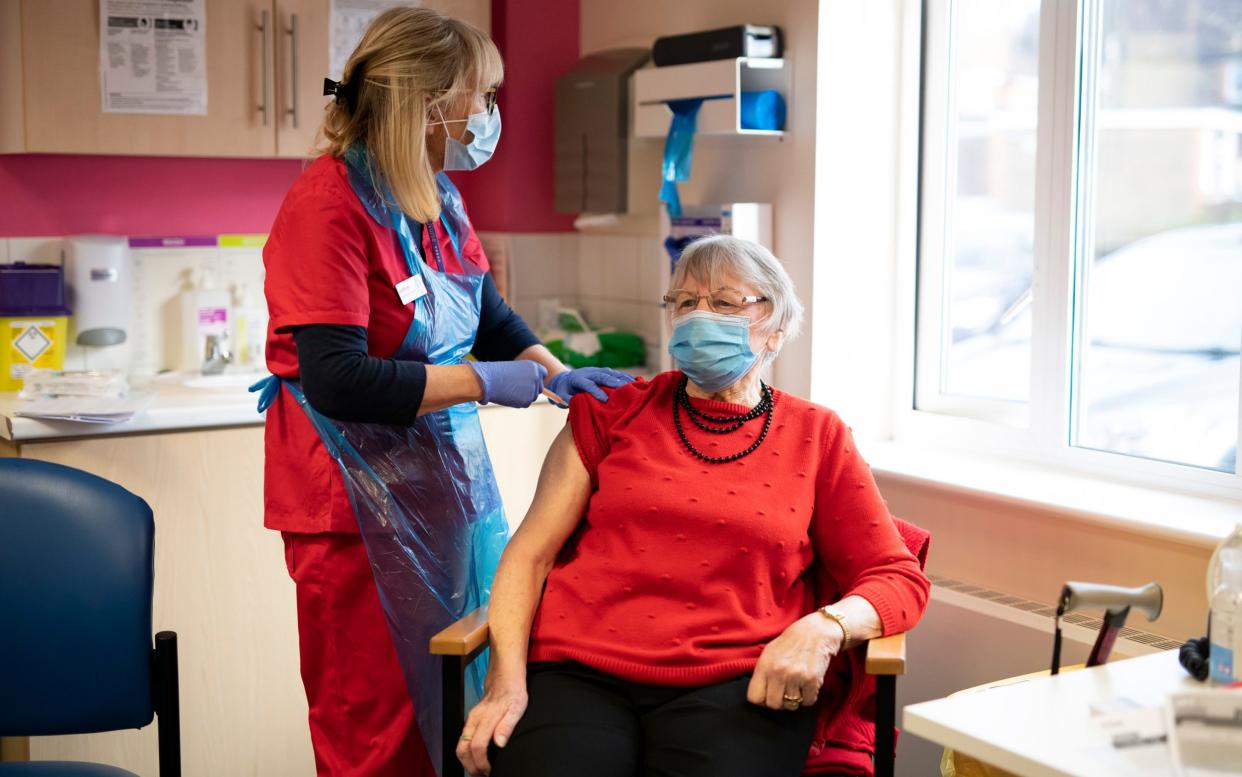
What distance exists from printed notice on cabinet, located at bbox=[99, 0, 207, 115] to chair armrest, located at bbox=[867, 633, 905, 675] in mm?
2239

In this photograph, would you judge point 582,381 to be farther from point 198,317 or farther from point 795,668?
point 198,317

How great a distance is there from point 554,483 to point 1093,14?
59.0 inches

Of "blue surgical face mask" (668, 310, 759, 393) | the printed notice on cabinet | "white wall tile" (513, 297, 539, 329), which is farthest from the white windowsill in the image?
the printed notice on cabinet

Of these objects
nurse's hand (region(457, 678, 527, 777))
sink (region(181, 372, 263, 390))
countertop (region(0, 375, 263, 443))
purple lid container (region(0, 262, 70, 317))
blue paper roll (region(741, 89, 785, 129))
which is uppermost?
blue paper roll (region(741, 89, 785, 129))

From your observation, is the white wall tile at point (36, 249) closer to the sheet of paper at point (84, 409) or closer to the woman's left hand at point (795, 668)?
the sheet of paper at point (84, 409)

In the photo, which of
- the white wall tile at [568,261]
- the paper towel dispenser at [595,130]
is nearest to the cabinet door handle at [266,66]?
the paper towel dispenser at [595,130]

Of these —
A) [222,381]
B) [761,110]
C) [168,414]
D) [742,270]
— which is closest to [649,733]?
[742,270]

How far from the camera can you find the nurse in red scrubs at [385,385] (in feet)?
6.42

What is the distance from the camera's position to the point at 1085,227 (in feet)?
8.80

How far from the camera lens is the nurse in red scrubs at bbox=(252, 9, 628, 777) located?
1.96 m

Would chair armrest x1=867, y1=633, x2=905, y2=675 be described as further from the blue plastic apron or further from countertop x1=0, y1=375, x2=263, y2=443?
countertop x1=0, y1=375, x2=263, y2=443

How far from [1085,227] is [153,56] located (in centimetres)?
223

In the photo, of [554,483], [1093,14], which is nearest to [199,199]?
[554,483]

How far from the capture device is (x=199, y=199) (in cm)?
345
